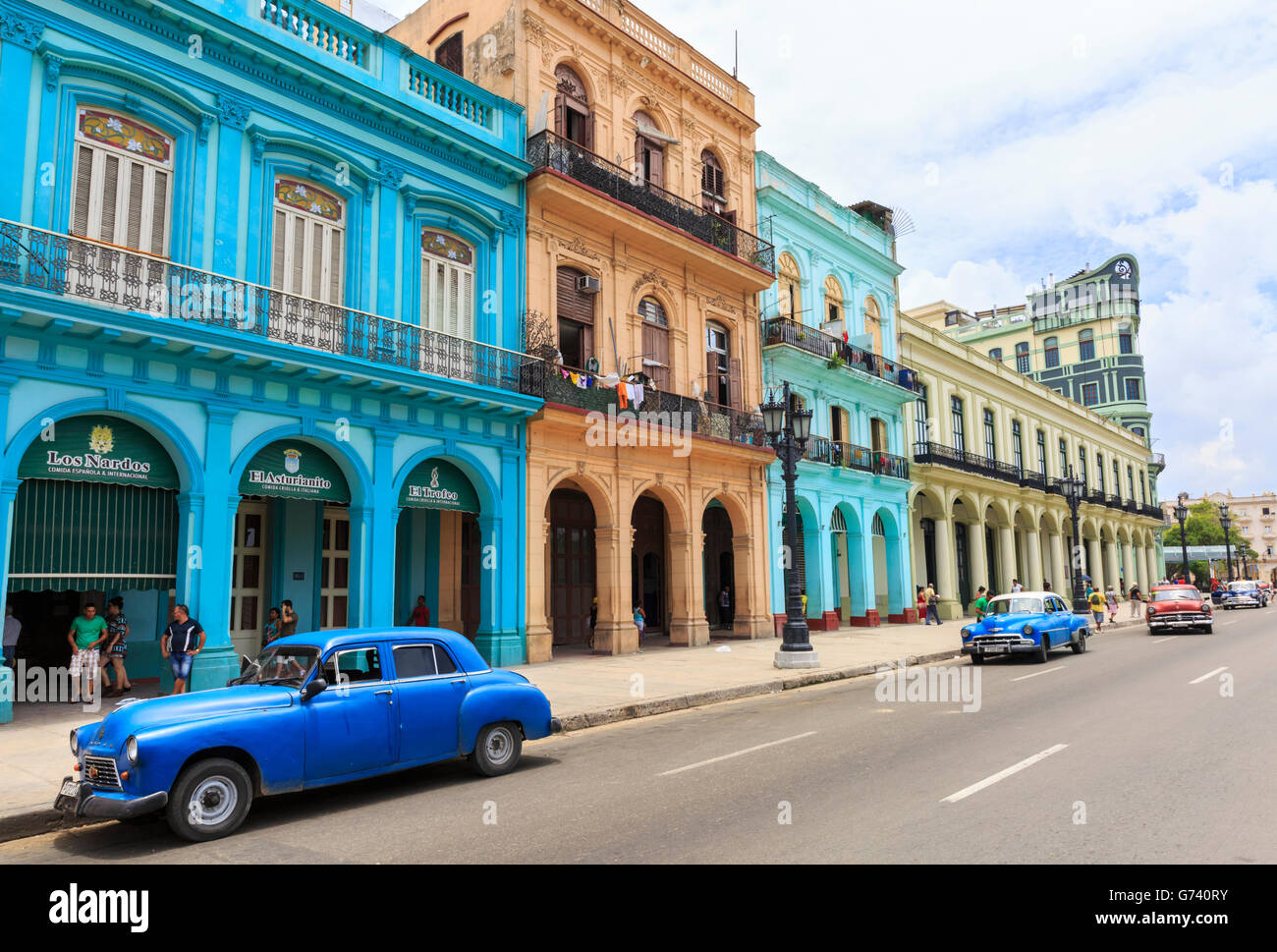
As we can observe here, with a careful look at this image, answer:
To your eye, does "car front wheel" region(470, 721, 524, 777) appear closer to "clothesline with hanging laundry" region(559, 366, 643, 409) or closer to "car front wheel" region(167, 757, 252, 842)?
"car front wheel" region(167, 757, 252, 842)

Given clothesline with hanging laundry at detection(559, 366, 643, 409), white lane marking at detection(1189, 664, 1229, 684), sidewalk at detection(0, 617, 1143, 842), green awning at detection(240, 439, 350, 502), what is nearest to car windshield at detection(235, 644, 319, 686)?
sidewalk at detection(0, 617, 1143, 842)

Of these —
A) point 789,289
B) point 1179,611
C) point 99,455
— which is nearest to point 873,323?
point 789,289

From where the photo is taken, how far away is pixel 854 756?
8.30 meters

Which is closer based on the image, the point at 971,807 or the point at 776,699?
the point at 971,807

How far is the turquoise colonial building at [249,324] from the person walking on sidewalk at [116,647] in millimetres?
795

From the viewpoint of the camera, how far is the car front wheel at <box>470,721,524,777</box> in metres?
8.05

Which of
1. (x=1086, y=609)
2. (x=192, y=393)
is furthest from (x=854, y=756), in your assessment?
(x=1086, y=609)

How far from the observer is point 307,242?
15.1 m

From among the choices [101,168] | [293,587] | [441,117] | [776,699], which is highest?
[441,117]

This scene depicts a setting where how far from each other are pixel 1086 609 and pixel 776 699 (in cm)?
2375

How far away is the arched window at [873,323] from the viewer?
3111cm

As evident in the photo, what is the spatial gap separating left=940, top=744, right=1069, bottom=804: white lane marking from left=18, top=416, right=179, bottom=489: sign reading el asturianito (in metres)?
11.6
